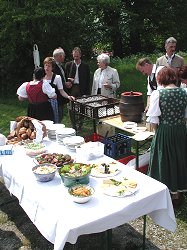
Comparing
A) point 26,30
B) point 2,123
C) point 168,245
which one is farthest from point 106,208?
point 26,30

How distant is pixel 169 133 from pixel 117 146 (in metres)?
0.70

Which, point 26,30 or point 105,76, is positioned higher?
point 26,30

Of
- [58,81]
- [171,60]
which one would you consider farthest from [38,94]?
[171,60]

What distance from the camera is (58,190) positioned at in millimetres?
2852

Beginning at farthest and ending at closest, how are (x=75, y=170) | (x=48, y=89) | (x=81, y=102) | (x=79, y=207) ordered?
(x=81, y=102) < (x=48, y=89) < (x=75, y=170) < (x=79, y=207)

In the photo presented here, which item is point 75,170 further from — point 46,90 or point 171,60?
point 171,60

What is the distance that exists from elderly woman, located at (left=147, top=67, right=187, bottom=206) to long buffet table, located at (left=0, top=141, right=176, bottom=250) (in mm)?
849

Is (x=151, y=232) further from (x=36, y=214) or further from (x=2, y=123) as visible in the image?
(x=2, y=123)

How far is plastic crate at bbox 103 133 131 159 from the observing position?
420 cm

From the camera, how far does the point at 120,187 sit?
9.21ft

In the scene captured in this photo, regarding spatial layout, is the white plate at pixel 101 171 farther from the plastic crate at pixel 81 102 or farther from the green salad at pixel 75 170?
the plastic crate at pixel 81 102

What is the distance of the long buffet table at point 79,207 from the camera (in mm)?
2439

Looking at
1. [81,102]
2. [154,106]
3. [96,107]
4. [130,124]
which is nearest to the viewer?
[154,106]

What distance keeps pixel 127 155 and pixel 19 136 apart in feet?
4.48
